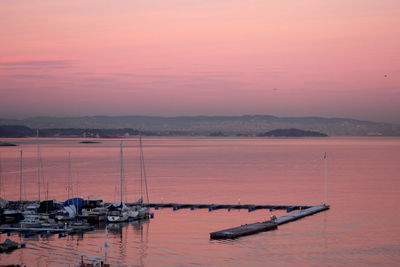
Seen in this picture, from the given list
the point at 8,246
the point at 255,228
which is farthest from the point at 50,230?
the point at 255,228

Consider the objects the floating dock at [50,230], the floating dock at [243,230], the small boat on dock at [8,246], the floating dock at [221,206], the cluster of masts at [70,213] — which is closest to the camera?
the small boat on dock at [8,246]

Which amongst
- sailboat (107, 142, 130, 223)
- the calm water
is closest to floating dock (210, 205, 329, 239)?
the calm water

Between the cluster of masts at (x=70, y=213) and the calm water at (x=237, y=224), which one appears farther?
the cluster of masts at (x=70, y=213)

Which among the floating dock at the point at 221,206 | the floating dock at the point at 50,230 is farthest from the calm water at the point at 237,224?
the floating dock at the point at 221,206

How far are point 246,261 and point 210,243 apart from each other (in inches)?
158

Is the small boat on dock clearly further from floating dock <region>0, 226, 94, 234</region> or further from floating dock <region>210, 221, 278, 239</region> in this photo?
floating dock <region>210, 221, 278, 239</region>

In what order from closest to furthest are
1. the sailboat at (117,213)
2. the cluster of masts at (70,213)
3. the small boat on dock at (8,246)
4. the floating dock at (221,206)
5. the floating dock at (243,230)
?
the small boat on dock at (8,246) < the floating dock at (243,230) < the cluster of masts at (70,213) < the sailboat at (117,213) < the floating dock at (221,206)

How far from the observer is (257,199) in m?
51.2

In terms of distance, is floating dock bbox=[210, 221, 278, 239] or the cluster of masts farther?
the cluster of masts

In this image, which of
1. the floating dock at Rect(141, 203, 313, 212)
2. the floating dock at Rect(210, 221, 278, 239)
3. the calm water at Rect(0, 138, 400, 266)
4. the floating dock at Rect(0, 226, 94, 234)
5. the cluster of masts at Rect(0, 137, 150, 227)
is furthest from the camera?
the floating dock at Rect(141, 203, 313, 212)

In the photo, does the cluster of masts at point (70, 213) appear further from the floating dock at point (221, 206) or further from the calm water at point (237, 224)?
the floating dock at point (221, 206)

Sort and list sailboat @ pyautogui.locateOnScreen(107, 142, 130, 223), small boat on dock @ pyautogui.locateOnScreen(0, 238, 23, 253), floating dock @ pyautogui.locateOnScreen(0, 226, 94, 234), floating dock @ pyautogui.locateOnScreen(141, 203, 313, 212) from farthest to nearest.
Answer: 1. floating dock @ pyautogui.locateOnScreen(141, 203, 313, 212)
2. sailboat @ pyautogui.locateOnScreen(107, 142, 130, 223)
3. floating dock @ pyautogui.locateOnScreen(0, 226, 94, 234)
4. small boat on dock @ pyautogui.locateOnScreen(0, 238, 23, 253)

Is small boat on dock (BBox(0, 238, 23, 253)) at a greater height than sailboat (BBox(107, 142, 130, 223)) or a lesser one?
lesser

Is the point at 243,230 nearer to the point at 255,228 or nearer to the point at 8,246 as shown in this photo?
the point at 255,228
